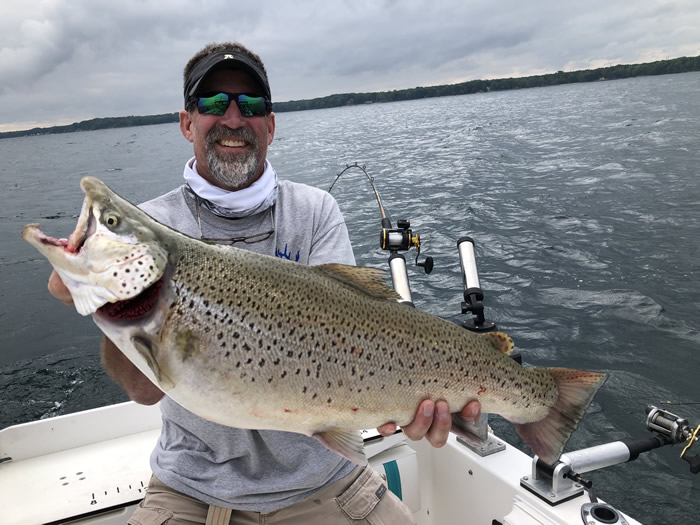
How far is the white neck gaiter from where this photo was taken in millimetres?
3234

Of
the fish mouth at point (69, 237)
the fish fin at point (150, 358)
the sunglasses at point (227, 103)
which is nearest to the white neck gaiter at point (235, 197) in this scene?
the sunglasses at point (227, 103)

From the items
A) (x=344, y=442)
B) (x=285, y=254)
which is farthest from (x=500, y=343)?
(x=285, y=254)

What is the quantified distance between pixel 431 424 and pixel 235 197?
A: 177 cm

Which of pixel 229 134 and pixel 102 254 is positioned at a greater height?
pixel 229 134

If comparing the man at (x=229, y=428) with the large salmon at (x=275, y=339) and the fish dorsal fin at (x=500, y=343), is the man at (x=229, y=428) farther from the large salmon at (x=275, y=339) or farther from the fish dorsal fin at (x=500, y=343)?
the fish dorsal fin at (x=500, y=343)

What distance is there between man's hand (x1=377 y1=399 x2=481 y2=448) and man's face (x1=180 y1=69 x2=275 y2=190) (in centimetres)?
178

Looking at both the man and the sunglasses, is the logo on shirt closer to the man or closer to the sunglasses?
the man

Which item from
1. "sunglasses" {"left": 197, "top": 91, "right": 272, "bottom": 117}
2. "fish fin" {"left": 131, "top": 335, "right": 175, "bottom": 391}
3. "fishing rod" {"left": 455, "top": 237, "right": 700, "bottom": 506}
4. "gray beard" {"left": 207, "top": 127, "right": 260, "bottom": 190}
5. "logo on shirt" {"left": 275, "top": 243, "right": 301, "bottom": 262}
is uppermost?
"sunglasses" {"left": 197, "top": 91, "right": 272, "bottom": 117}

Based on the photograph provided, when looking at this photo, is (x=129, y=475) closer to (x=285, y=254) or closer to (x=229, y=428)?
(x=229, y=428)

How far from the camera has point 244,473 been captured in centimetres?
290

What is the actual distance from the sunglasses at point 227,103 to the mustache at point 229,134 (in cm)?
10

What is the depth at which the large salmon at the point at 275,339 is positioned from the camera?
2213mm

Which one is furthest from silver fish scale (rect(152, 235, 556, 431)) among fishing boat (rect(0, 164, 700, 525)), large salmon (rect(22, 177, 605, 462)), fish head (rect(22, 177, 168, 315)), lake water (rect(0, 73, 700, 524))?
lake water (rect(0, 73, 700, 524))

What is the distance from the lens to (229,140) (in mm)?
3375
